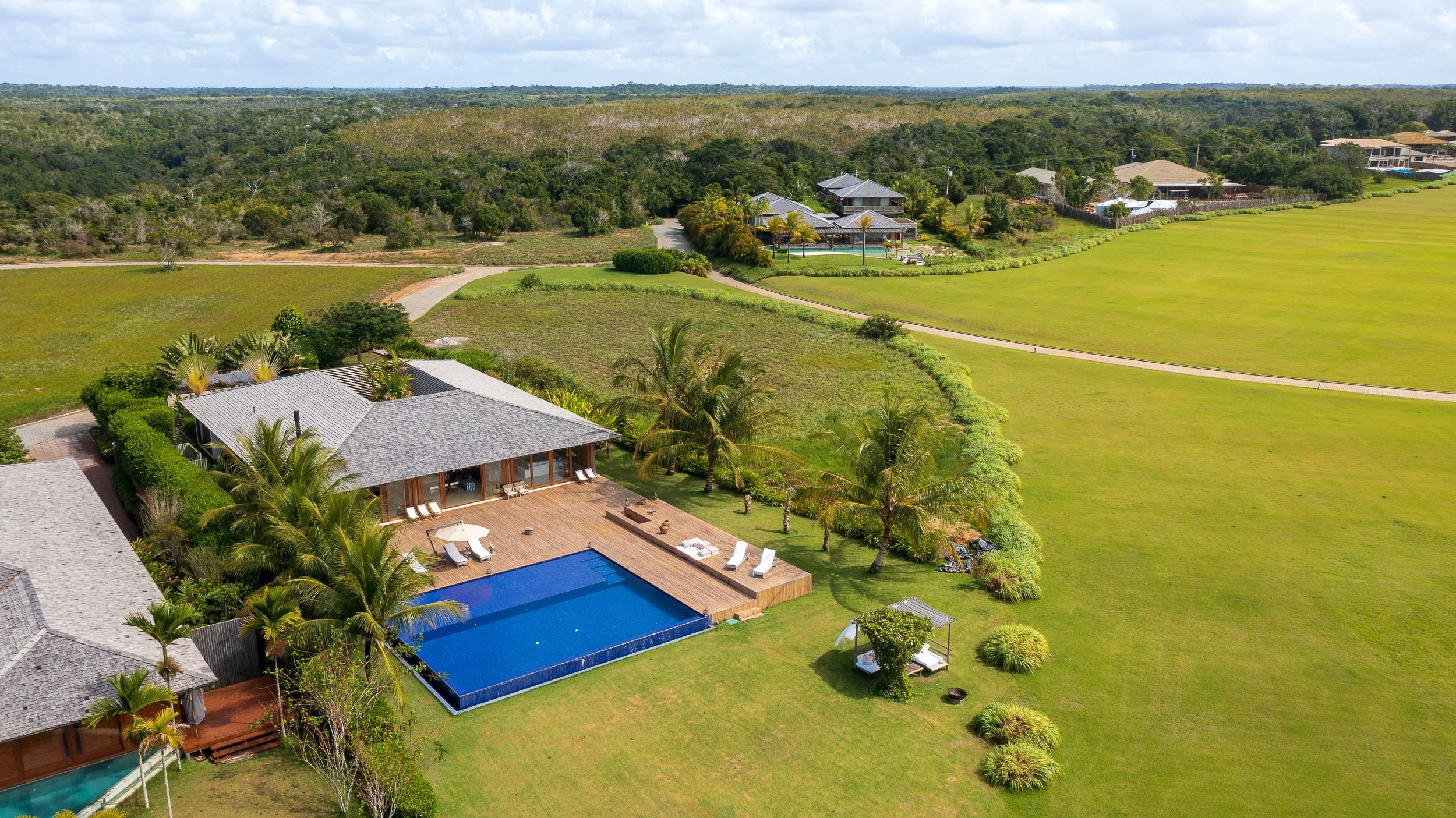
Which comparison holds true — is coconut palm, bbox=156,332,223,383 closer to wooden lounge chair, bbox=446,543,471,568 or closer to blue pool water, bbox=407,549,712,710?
wooden lounge chair, bbox=446,543,471,568

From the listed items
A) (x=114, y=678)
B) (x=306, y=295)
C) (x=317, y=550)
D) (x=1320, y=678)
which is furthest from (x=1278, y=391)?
(x=306, y=295)

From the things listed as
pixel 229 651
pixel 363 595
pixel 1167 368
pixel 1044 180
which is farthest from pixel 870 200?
pixel 363 595

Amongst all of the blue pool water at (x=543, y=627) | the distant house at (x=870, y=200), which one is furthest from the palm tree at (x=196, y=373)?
the distant house at (x=870, y=200)

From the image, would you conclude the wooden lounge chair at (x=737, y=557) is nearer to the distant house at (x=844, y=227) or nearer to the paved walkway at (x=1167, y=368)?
the paved walkway at (x=1167, y=368)

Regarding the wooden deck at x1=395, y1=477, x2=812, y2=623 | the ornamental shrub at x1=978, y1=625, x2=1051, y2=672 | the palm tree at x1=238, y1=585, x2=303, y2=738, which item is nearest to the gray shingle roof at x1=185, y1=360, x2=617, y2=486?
the wooden deck at x1=395, y1=477, x2=812, y2=623

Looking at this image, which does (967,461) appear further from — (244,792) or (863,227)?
(863,227)

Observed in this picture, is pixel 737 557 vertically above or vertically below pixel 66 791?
above
